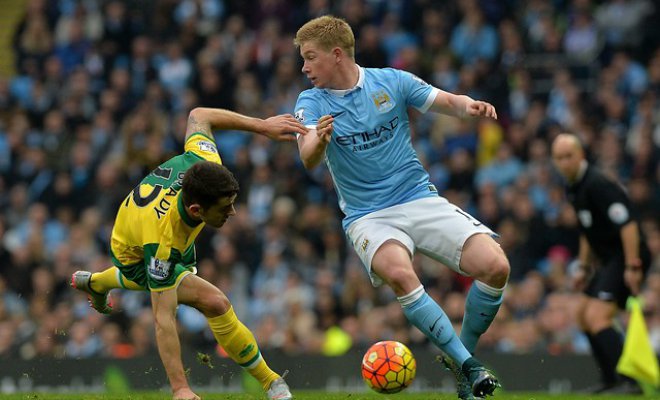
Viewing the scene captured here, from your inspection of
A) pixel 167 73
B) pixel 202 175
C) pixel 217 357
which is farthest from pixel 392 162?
pixel 167 73

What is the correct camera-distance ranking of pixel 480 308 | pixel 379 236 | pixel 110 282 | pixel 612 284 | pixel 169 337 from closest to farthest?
1. pixel 169 337
2. pixel 379 236
3. pixel 480 308
4. pixel 110 282
5. pixel 612 284

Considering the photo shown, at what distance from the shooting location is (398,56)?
1930 centimetres

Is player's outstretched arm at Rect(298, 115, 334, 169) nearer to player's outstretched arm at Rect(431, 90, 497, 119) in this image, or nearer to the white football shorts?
the white football shorts

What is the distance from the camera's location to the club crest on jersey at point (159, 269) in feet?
29.2

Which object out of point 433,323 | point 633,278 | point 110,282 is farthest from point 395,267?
point 633,278

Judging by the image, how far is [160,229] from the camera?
900 cm

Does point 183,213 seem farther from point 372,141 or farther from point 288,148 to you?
point 288,148

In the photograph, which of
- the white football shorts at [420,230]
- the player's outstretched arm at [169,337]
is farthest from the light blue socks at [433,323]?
the player's outstretched arm at [169,337]

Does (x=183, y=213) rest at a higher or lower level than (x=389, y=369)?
higher

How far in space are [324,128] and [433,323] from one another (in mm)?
1593

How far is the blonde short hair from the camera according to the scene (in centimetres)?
957

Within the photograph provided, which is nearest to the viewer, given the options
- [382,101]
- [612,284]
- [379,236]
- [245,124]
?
[379,236]

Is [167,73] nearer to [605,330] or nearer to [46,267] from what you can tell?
[46,267]

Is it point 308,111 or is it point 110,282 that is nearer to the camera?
point 308,111
